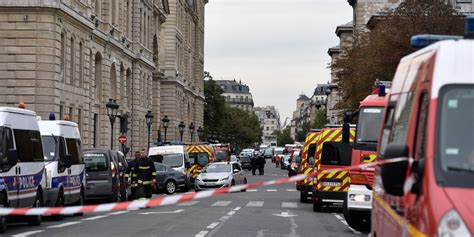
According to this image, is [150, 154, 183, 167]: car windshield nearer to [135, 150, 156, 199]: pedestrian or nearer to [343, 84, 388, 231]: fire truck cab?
[135, 150, 156, 199]: pedestrian

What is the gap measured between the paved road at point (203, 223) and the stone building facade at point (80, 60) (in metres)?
20.9

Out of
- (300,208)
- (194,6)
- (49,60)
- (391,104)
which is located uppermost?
(194,6)

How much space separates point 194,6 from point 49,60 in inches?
3191

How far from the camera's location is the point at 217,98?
157 meters

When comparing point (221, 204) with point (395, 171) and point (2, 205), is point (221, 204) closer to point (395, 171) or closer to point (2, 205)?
point (2, 205)

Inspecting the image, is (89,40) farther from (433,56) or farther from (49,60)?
(433,56)

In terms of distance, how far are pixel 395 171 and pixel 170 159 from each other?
41.3 meters

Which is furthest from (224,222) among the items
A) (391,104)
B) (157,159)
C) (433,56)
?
(157,159)

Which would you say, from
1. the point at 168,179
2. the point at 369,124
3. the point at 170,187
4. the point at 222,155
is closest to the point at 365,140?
the point at 369,124

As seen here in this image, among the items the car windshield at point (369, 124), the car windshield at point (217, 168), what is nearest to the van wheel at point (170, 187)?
the car windshield at point (217, 168)

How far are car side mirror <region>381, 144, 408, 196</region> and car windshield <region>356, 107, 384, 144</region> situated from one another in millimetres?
14311

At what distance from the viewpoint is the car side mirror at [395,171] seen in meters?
7.11

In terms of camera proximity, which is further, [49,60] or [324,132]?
[49,60]

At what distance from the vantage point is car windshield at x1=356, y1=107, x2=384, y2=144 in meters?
21.6
